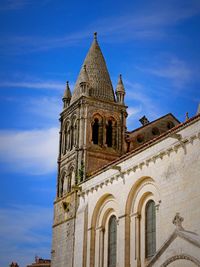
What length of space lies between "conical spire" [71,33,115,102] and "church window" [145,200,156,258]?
1481 centimetres

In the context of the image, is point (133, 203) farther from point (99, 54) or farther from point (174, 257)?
point (99, 54)

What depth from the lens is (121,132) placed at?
45.7 metres

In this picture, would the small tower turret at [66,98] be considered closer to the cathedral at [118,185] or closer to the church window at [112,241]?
the cathedral at [118,185]

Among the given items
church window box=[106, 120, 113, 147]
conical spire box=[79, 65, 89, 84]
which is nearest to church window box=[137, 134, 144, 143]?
church window box=[106, 120, 113, 147]

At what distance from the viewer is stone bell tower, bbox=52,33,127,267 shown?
41.5 meters

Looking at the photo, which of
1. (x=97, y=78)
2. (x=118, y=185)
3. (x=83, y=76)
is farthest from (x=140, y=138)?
(x=118, y=185)

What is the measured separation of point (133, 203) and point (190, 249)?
8.92 meters

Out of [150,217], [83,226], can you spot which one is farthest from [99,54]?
[150,217]

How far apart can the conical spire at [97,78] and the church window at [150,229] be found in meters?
14.8

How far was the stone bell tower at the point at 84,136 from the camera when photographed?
41.5 meters

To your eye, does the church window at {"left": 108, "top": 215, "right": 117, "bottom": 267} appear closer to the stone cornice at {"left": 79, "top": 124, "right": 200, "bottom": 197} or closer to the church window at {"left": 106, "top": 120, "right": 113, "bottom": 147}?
the stone cornice at {"left": 79, "top": 124, "right": 200, "bottom": 197}

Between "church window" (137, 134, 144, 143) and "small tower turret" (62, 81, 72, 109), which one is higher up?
"small tower turret" (62, 81, 72, 109)

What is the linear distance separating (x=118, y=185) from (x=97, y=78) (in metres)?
13.3

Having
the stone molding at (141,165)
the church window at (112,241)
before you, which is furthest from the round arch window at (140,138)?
the church window at (112,241)
